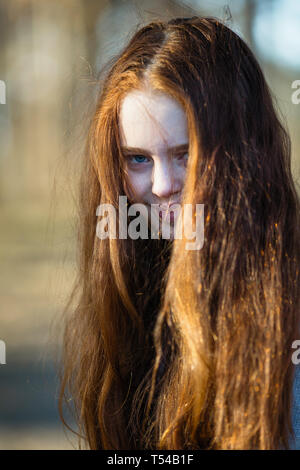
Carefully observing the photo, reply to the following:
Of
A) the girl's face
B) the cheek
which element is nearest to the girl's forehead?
the girl's face

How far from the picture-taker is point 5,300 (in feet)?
17.0

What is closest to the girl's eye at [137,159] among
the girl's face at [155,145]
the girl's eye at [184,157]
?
the girl's face at [155,145]

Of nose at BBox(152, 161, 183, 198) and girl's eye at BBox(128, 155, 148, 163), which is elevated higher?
girl's eye at BBox(128, 155, 148, 163)

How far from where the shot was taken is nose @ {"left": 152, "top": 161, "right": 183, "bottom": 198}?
1.37 meters

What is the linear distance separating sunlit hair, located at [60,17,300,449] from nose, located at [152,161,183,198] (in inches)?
2.9

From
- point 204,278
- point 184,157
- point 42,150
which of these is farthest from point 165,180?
point 42,150

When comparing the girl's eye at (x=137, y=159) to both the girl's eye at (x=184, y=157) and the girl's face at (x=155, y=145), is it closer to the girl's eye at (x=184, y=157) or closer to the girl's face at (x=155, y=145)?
the girl's face at (x=155, y=145)

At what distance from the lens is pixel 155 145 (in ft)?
4.43

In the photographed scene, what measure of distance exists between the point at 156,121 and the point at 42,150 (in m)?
8.18

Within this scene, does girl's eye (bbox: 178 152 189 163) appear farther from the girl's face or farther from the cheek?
the cheek

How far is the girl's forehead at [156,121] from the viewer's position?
1.33 metres

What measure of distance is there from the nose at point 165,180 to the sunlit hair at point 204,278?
7 centimetres

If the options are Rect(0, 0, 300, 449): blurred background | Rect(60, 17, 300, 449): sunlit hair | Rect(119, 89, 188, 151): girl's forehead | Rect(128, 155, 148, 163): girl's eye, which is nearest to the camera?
Rect(60, 17, 300, 449): sunlit hair
